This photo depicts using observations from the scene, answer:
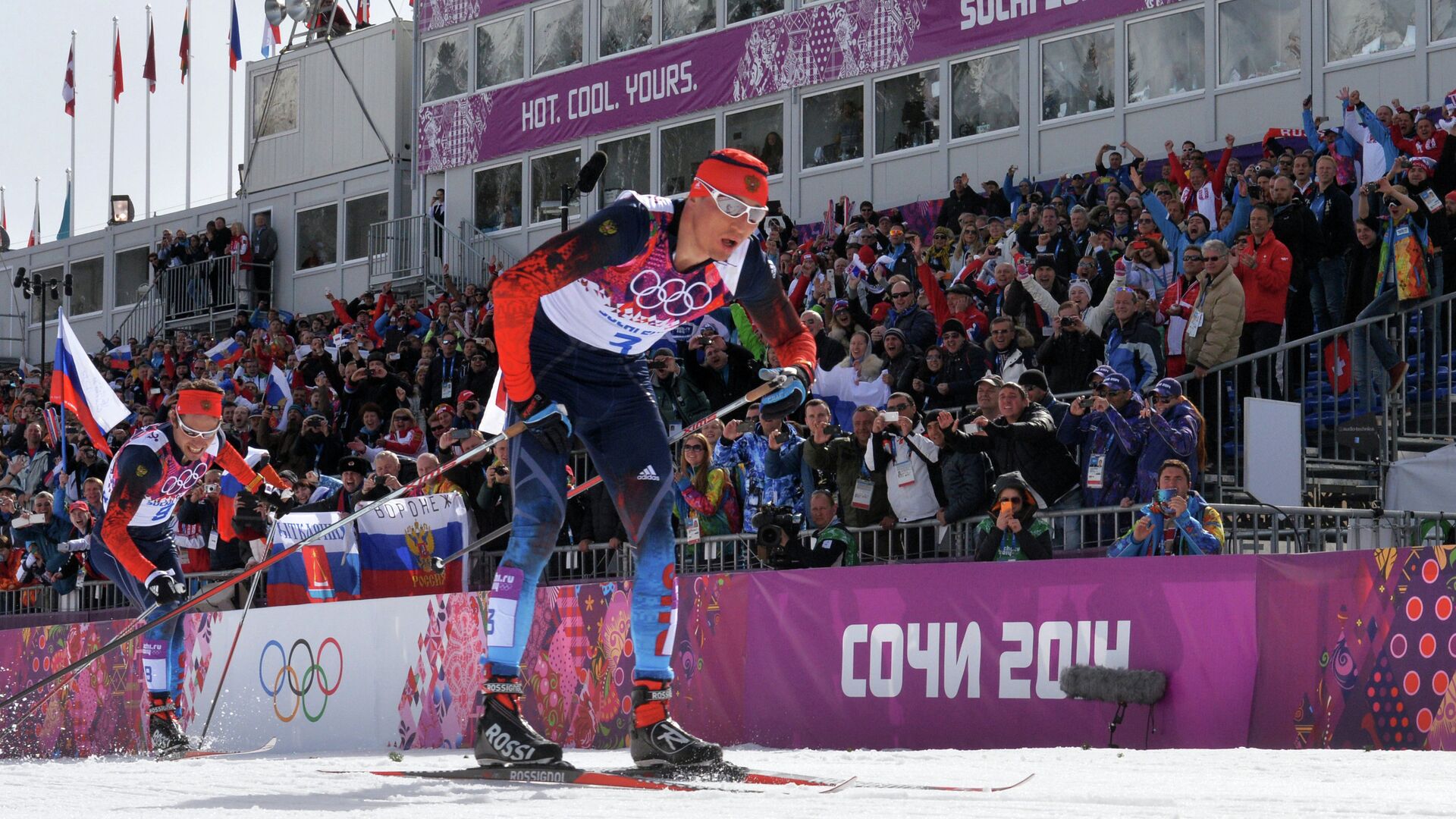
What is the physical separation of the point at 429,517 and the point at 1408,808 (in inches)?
352

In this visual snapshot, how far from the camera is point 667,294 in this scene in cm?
680

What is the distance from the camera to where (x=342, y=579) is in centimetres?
1316

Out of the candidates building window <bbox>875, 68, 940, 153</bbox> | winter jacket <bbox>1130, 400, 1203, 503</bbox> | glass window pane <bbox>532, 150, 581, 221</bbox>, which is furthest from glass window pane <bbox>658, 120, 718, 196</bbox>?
winter jacket <bbox>1130, 400, 1203, 503</bbox>

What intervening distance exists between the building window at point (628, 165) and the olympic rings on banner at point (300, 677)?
1482cm

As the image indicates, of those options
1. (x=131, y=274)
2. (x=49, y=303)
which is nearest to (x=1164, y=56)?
(x=131, y=274)

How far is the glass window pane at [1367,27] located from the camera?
744 inches

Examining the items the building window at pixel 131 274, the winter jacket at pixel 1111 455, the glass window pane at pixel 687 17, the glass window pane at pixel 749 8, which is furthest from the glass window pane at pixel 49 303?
the winter jacket at pixel 1111 455

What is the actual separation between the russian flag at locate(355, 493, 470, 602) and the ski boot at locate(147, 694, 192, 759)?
1950 mm

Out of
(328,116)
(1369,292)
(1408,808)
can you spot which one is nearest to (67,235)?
(328,116)

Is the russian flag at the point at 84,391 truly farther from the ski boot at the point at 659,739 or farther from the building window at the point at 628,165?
the building window at the point at 628,165

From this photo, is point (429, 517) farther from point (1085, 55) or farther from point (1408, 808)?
point (1085, 55)

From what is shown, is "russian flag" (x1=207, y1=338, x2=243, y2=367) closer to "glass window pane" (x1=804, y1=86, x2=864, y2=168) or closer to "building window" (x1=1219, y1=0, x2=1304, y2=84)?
"glass window pane" (x1=804, y1=86, x2=864, y2=168)

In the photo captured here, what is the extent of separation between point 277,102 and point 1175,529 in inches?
1111

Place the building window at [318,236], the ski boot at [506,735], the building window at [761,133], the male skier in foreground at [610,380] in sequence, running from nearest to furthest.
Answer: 1. the ski boot at [506,735]
2. the male skier in foreground at [610,380]
3. the building window at [761,133]
4. the building window at [318,236]
